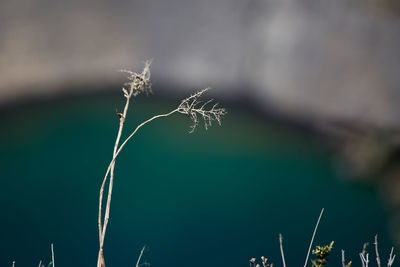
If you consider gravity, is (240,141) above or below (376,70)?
below

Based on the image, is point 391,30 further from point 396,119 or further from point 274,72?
point 274,72

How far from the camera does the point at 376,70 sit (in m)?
3.57

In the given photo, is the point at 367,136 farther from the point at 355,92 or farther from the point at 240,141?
the point at 240,141

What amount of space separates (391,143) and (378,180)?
1.11ft

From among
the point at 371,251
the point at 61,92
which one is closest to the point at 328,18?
the point at 371,251

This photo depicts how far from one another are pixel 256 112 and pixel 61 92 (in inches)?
67.0

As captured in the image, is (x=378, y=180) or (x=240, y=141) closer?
(x=378, y=180)

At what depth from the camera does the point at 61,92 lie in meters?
3.93

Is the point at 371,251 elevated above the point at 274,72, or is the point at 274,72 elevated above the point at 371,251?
the point at 274,72

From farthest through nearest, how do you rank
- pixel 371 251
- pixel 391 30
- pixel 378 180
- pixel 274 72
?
pixel 274 72, pixel 391 30, pixel 378 180, pixel 371 251

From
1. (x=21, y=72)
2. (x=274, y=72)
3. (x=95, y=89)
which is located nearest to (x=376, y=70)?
(x=274, y=72)

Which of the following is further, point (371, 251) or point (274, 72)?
point (274, 72)

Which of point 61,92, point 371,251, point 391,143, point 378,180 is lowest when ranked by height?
point 371,251

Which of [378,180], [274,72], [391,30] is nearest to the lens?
[378,180]
